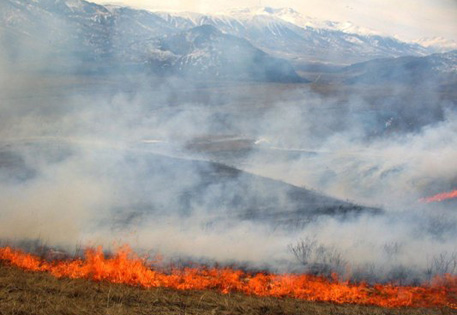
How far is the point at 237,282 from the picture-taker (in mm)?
10648

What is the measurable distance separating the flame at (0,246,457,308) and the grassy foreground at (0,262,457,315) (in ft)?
1.92

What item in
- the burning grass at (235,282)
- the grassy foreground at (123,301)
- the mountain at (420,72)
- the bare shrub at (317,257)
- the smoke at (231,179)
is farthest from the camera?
the mountain at (420,72)

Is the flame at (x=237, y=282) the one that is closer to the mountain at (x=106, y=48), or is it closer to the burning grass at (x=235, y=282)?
the burning grass at (x=235, y=282)

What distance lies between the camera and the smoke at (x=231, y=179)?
500 inches

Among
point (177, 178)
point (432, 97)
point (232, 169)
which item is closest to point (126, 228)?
point (177, 178)

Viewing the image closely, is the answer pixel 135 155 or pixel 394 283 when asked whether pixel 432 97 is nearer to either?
pixel 135 155

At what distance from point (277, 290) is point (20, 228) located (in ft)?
24.3

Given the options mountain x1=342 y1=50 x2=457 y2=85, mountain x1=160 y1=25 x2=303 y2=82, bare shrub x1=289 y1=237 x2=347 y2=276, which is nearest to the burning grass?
bare shrub x1=289 y1=237 x2=347 y2=276

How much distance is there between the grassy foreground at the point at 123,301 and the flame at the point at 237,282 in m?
0.59

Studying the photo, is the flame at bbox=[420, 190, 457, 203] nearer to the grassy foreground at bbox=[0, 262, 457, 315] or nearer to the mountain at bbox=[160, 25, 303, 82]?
the grassy foreground at bbox=[0, 262, 457, 315]

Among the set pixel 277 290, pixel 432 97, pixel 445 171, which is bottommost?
pixel 277 290

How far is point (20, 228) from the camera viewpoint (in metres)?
12.4

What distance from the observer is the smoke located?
41.7ft

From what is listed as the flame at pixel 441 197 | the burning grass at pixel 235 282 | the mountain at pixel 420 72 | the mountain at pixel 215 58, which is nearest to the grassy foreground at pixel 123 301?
the burning grass at pixel 235 282
